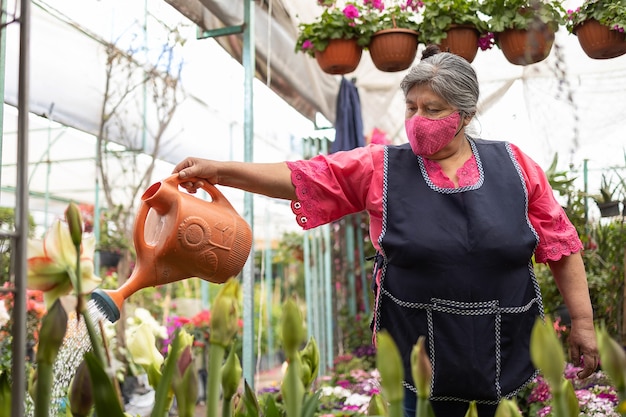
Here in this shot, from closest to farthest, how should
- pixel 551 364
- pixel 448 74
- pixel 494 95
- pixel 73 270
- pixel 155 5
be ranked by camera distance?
1. pixel 551 364
2. pixel 73 270
3. pixel 448 74
4. pixel 155 5
5. pixel 494 95

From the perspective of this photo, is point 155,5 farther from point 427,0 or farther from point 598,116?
point 598,116

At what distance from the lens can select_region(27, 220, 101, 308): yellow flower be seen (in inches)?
25.9

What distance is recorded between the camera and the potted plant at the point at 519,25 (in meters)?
3.20

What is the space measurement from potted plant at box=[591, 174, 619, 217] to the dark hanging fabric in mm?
1631

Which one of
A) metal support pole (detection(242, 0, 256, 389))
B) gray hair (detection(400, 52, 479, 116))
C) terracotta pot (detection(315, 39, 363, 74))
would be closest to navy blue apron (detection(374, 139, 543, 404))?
gray hair (detection(400, 52, 479, 116))

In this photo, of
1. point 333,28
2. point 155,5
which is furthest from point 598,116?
point 155,5

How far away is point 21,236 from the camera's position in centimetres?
66

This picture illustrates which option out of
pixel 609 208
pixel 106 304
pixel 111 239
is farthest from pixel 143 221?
pixel 609 208

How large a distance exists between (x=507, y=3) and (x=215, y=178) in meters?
2.38

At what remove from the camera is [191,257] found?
4.22ft

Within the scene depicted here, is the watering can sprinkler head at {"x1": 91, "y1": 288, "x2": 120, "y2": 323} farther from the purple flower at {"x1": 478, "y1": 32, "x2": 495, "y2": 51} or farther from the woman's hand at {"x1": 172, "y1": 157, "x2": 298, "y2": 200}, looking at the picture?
the purple flower at {"x1": 478, "y1": 32, "x2": 495, "y2": 51}

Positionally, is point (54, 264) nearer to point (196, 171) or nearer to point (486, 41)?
point (196, 171)

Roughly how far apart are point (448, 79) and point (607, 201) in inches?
107

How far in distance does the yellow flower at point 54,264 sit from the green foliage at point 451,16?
9.94ft
